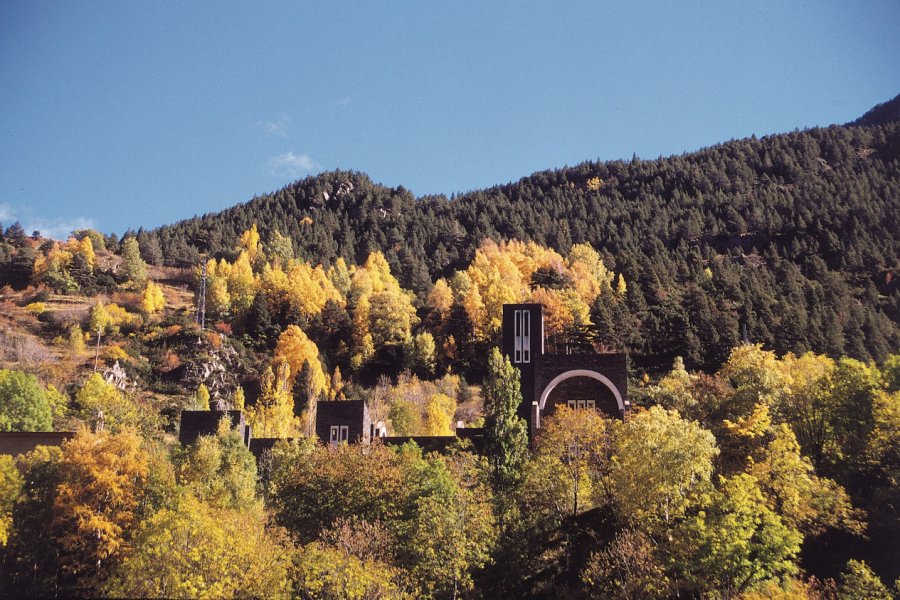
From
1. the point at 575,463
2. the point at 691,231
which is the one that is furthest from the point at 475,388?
the point at 691,231

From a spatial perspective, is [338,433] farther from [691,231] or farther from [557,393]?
[691,231]

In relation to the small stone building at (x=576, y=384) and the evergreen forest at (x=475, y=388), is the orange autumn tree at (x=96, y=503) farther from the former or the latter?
the small stone building at (x=576, y=384)

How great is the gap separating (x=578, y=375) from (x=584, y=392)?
0.87 meters

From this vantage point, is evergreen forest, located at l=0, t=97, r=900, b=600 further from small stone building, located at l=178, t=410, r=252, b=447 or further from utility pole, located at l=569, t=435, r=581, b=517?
small stone building, located at l=178, t=410, r=252, b=447

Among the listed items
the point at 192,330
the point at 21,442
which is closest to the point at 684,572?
the point at 21,442

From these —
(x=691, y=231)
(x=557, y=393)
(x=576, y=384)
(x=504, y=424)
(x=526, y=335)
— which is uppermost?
(x=691, y=231)

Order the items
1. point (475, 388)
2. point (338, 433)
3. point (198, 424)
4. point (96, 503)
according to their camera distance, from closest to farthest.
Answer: point (96, 503), point (198, 424), point (338, 433), point (475, 388)

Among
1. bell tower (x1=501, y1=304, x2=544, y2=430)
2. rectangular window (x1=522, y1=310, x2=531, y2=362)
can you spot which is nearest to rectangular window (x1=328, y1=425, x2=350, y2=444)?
bell tower (x1=501, y1=304, x2=544, y2=430)

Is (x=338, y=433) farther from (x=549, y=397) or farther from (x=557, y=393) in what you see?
(x=557, y=393)

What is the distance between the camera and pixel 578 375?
42.3 metres

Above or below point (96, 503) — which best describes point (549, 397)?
above

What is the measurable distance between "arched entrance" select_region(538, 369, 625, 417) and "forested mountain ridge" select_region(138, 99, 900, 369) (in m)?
32.6

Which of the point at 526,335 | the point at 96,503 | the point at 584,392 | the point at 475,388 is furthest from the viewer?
the point at 475,388

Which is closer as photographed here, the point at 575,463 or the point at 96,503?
the point at 96,503
